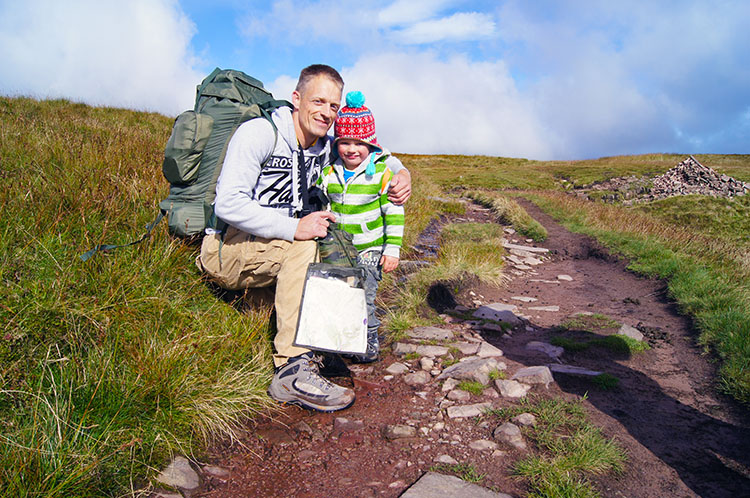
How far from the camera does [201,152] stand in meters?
3.53

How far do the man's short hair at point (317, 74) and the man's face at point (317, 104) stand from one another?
0.03m

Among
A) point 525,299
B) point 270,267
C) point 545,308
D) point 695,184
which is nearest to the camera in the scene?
point 270,267

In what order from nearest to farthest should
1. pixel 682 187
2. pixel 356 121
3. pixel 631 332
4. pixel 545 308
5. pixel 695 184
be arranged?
→ 1. pixel 356 121
2. pixel 631 332
3. pixel 545 308
4. pixel 695 184
5. pixel 682 187

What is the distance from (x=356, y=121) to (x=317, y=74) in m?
0.49

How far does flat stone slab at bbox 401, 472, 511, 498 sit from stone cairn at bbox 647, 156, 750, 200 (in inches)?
953

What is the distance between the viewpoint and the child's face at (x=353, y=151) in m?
3.87

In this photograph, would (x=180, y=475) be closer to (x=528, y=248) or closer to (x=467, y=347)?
(x=467, y=347)

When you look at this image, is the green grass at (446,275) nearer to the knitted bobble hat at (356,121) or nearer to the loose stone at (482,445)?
the loose stone at (482,445)

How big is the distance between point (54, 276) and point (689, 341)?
5.85 metres

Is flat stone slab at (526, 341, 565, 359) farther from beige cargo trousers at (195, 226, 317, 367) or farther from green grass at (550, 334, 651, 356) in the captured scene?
beige cargo trousers at (195, 226, 317, 367)

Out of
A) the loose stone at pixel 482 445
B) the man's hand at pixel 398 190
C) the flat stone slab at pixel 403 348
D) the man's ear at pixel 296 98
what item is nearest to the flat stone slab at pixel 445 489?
the loose stone at pixel 482 445

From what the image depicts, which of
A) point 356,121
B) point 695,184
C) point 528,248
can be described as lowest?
point 528,248

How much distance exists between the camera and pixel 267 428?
115 inches

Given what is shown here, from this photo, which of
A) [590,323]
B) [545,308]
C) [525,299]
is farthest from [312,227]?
[525,299]
